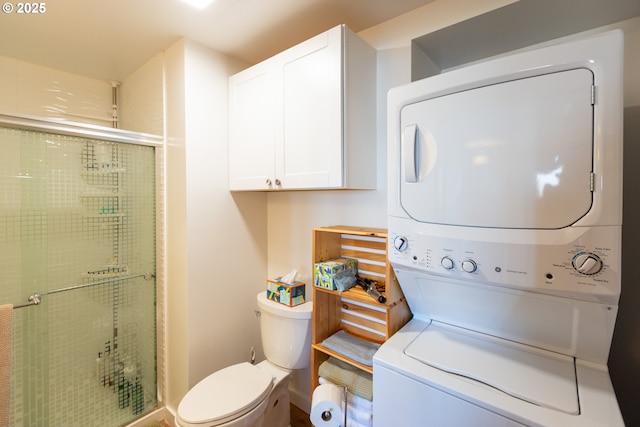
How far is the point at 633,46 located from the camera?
1127 mm

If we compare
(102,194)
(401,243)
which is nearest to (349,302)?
(401,243)

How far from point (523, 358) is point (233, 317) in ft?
5.37

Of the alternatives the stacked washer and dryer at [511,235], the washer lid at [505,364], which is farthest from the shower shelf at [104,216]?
the washer lid at [505,364]

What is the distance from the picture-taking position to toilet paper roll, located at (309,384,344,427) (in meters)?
1.21

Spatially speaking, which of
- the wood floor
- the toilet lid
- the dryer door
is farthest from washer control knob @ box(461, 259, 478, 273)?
the wood floor

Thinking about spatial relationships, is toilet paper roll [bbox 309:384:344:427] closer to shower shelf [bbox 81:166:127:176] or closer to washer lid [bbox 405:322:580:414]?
washer lid [bbox 405:322:580:414]

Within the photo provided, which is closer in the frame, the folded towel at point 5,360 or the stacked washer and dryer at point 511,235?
the stacked washer and dryer at point 511,235

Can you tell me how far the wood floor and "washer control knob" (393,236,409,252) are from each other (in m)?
1.46

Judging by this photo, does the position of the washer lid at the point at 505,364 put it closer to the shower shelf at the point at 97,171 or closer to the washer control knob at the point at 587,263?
the washer control knob at the point at 587,263

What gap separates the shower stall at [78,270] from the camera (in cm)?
149

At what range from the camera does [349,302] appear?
1.63 m

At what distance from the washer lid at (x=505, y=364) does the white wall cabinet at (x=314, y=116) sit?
762 millimetres

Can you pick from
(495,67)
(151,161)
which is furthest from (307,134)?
(151,161)

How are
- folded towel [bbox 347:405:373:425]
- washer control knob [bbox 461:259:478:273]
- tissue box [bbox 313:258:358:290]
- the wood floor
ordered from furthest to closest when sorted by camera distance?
1. the wood floor
2. tissue box [bbox 313:258:358:290]
3. folded towel [bbox 347:405:373:425]
4. washer control knob [bbox 461:259:478:273]
